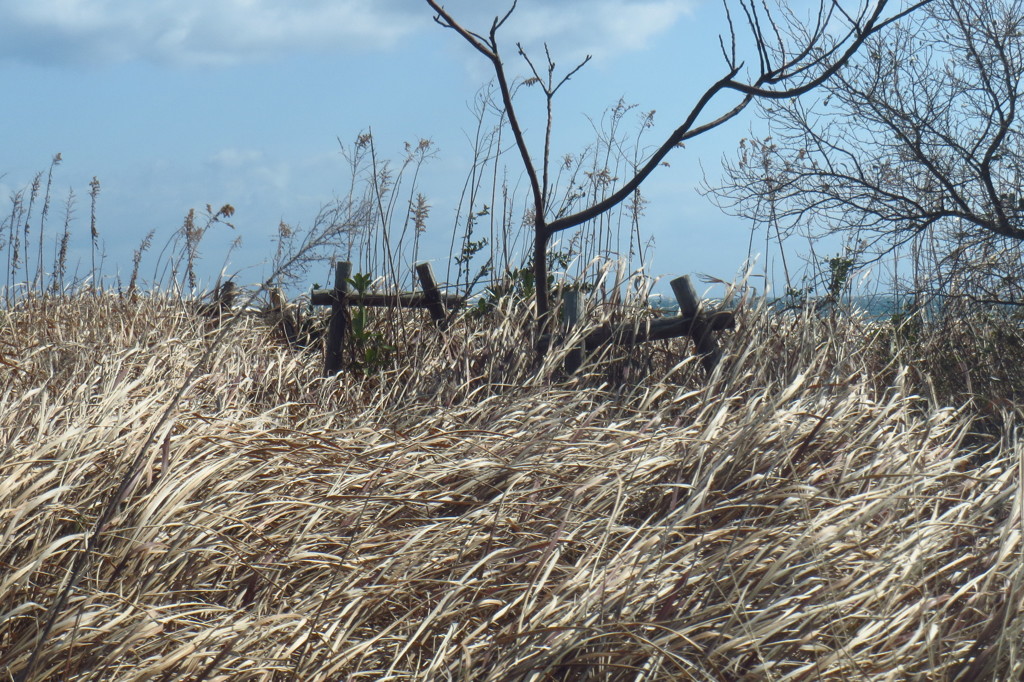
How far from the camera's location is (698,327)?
4770mm

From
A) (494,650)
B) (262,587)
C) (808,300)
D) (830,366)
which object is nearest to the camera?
(494,650)

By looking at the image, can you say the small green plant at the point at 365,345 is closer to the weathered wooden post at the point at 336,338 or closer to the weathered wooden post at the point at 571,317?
the weathered wooden post at the point at 336,338

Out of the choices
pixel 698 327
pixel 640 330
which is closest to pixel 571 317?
pixel 640 330

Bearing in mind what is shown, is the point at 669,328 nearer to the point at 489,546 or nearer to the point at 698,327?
the point at 698,327

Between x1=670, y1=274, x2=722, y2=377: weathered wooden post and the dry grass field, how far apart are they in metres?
0.93

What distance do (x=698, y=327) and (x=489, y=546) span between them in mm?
2600

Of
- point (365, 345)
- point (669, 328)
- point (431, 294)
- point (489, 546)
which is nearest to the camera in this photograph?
point (489, 546)

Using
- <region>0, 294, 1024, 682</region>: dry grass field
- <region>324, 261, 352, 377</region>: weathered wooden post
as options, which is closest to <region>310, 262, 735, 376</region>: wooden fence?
<region>324, 261, 352, 377</region>: weathered wooden post

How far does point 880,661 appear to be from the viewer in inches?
83.2

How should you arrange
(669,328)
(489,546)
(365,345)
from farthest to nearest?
(365,345)
(669,328)
(489,546)

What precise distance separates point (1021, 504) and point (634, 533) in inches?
45.3

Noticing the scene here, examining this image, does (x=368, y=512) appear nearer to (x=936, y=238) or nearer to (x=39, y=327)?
(x=39, y=327)

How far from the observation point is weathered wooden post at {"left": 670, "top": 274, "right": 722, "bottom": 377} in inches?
186

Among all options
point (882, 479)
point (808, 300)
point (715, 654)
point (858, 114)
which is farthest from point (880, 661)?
point (858, 114)
